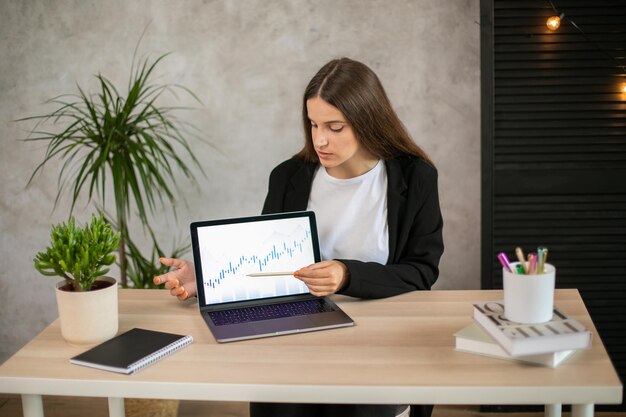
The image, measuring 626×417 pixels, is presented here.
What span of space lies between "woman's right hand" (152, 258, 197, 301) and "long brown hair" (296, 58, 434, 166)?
0.59 m

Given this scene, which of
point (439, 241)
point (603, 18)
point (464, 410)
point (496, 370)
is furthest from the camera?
point (464, 410)

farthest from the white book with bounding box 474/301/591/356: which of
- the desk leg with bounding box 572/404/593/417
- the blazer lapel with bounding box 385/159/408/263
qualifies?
the blazer lapel with bounding box 385/159/408/263

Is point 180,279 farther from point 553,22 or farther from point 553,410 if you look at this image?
point 553,22

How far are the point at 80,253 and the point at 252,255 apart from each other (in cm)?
41

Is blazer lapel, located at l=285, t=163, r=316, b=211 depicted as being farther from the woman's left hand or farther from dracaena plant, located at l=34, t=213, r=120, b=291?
dracaena plant, located at l=34, t=213, r=120, b=291

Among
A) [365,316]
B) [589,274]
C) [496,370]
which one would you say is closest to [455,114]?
[589,274]

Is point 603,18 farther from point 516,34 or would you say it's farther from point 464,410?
point 464,410

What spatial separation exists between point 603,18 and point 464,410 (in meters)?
1.62

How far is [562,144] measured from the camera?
2.76 metres

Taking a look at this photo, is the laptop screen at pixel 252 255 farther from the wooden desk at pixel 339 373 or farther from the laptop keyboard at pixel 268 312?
the wooden desk at pixel 339 373

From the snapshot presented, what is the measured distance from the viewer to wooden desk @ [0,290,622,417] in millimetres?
1289

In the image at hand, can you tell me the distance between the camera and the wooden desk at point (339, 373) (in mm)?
1289

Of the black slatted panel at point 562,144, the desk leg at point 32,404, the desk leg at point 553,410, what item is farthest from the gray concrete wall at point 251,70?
the desk leg at point 32,404

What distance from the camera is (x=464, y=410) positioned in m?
2.96
